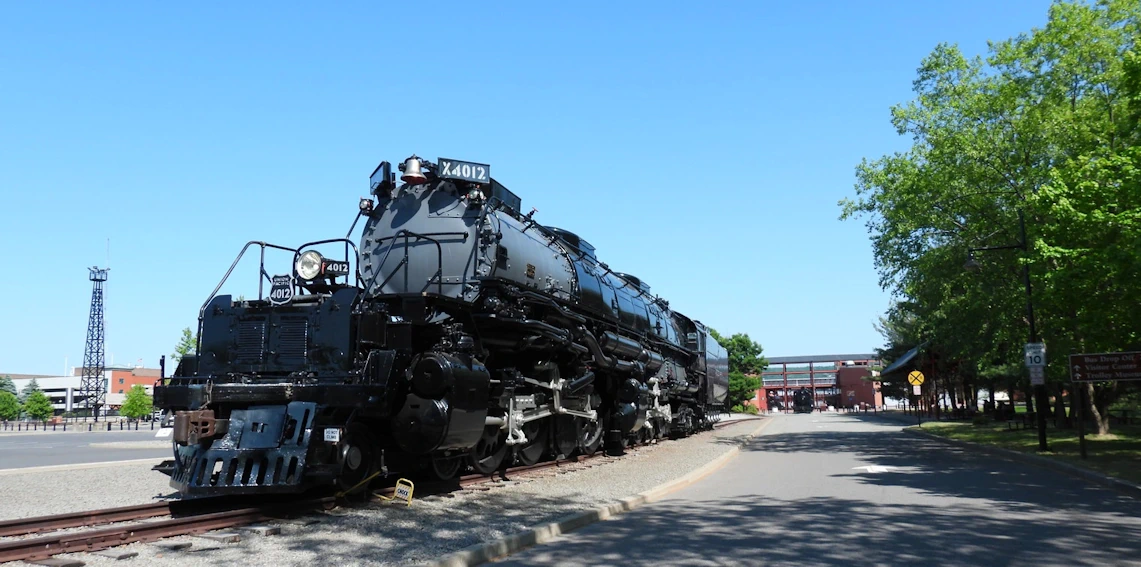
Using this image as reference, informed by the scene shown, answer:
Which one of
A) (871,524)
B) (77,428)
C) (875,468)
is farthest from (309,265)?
(77,428)

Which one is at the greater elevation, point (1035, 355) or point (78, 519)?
point (1035, 355)

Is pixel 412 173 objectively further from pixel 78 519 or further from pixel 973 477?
pixel 973 477

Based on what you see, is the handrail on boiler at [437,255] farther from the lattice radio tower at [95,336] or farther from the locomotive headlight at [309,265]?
the lattice radio tower at [95,336]

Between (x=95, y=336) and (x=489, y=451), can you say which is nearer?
(x=489, y=451)

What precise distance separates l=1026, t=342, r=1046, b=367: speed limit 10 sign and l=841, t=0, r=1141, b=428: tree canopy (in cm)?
101

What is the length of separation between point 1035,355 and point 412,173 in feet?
52.2

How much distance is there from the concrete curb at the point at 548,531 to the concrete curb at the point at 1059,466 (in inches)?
263

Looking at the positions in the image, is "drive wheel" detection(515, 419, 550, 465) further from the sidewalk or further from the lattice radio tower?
the lattice radio tower

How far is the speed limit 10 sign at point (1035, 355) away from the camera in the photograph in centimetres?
1911

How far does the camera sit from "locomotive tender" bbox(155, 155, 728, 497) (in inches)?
354

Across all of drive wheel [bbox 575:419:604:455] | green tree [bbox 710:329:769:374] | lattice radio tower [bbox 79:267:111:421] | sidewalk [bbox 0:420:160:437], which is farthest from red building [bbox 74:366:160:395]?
drive wheel [bbox 575:419:604:455]

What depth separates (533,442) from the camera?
14.5 metres

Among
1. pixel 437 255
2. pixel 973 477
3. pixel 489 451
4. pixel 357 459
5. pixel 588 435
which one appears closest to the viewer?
pixel 357 459

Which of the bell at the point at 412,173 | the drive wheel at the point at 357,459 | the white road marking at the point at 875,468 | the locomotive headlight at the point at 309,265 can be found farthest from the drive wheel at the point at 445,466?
the white road marking at the point at 875,468
